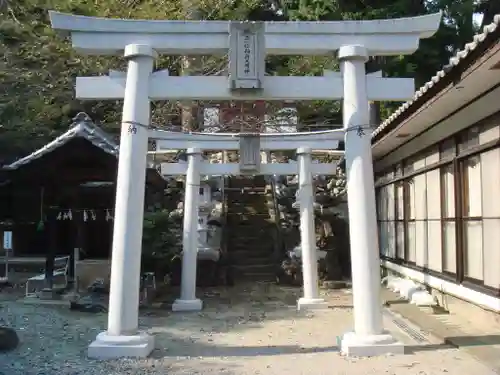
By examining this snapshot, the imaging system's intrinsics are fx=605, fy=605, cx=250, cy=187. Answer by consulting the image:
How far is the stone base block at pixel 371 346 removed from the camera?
6.79 meters

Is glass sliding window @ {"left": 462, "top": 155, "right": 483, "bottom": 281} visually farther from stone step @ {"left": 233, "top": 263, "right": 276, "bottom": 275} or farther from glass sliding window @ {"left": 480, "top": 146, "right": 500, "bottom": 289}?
stone step @ {"left": 233, "top": 263, "right": 276, "bottom": 275}

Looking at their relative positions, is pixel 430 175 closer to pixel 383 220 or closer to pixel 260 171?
pixel 260 171

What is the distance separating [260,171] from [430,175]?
3.32 m

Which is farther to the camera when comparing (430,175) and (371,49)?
(430,175)

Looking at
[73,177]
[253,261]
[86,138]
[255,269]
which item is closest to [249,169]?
[86,138]

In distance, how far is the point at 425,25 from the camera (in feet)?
23.9

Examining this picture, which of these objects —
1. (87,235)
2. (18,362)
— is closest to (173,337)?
(18,362)

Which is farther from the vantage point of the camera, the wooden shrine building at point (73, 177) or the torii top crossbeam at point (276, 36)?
the wooden shrine building at point (73, 177)

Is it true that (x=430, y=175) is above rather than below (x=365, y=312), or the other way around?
above

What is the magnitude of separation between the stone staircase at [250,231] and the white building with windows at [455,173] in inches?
205

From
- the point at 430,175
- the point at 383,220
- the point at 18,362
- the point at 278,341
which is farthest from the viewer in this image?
the point at 383,220

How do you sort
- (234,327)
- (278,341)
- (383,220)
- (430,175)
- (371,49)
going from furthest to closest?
(383,220)
(430,175)
(234,327)
(278,341)
(371,49)

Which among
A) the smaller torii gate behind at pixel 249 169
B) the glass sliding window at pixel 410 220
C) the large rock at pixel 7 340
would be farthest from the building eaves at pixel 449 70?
the large rock at pixel 7 340

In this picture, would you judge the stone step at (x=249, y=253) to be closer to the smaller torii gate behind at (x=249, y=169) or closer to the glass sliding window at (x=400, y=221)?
the glass sliding window at (x=400, y=221)
